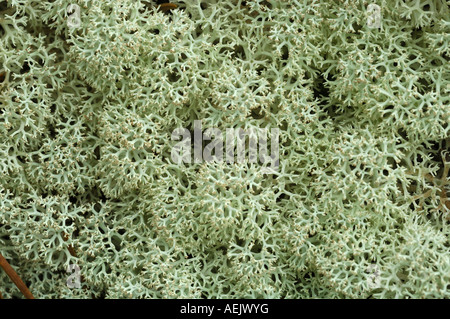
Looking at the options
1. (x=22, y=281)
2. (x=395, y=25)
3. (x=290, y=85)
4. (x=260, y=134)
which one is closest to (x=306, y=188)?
(x=260, y=134)

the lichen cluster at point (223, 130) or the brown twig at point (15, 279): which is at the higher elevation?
the lichen cluster at point (223, 130)

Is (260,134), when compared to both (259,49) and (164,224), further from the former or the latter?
(164,224)

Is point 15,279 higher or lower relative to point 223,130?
lower

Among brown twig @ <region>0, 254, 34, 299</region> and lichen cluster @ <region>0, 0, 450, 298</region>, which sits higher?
lichen cluster @ <region>0, 0, 450, 298</region>

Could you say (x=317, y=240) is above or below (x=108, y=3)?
below

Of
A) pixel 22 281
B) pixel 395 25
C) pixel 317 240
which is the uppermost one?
pixel 395 25

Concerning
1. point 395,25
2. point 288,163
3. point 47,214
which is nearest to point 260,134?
point 288,163
